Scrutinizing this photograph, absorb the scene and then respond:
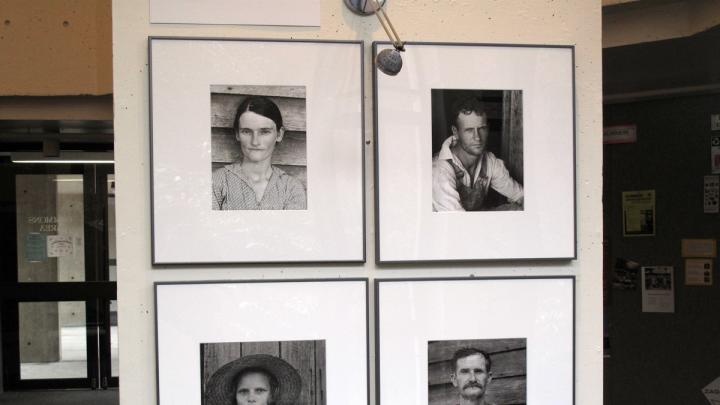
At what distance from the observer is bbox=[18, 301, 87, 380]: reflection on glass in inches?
216

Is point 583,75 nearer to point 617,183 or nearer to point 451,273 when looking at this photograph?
point 451,273

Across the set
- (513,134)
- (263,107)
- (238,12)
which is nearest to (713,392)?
(513,134)

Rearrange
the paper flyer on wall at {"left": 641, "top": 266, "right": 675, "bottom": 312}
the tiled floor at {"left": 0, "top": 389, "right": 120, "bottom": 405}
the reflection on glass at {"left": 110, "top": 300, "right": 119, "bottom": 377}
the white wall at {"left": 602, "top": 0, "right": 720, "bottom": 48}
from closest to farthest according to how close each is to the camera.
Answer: the white wall at {"left": 602, "top": 0, "right": 720, "bottom": 48} → the paper flyer on wall at {"left": 641, "top": 266, "right": 675, "bottom": 312} → the tiled floor at {"left": 0, "top": 389, "right": 120, "bottom": 405} → the reflection on glass at {"left": 110, "top": 300, "right": 119, "bottom": 377}

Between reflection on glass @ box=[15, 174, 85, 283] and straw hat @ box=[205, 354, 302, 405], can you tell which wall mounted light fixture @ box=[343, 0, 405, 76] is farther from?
reflection on glass @ box=[15, 174, 85, 283]

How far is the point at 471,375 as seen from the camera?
5.65 feet

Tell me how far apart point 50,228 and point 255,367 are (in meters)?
4.45

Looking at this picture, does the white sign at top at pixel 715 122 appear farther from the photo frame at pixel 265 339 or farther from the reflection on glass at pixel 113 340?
the reflection on glass at pixel 113 340

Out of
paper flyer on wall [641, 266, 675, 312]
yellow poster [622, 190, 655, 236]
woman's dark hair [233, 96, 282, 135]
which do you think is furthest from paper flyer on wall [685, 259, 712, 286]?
woman's dark hair [233, 96, 282, 135]

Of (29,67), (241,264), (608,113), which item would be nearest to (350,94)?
(241,264)

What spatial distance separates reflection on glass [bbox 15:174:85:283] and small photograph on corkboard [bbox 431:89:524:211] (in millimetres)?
4550

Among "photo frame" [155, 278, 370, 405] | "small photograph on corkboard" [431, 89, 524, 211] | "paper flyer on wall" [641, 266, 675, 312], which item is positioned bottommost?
"paper flyer on wall" [641, 266, 675, 312]

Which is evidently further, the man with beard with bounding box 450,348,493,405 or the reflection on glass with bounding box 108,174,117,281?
the reflection on glass with bounding box 108,174,117,281

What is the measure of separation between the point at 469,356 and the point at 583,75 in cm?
80

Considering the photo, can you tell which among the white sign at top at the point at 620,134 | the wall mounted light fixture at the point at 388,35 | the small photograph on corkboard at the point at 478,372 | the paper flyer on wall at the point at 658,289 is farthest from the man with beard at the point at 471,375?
the white sign at top at the point at 620,134
